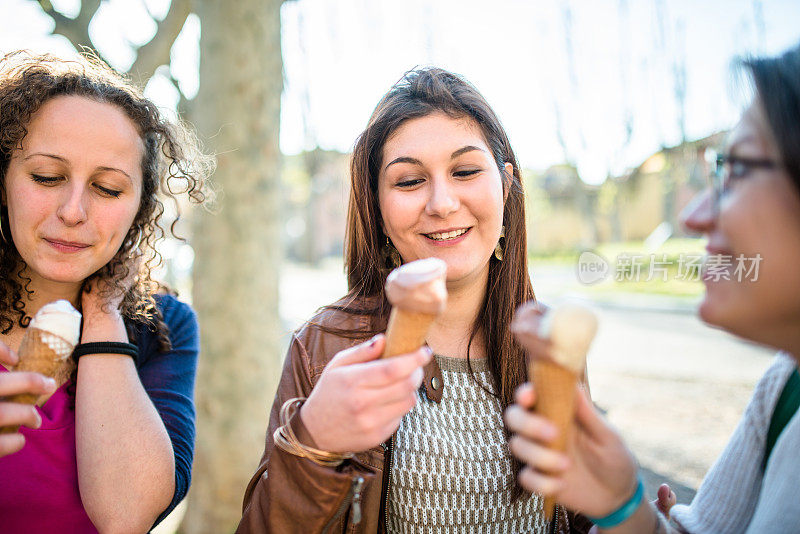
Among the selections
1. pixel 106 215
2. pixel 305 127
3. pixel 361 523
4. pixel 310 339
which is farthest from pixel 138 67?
pixel 305 127

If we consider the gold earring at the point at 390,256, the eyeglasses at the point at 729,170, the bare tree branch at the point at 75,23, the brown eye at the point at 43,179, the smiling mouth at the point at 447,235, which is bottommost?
the gold earring at the point at 390,256

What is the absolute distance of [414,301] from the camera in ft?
4.35

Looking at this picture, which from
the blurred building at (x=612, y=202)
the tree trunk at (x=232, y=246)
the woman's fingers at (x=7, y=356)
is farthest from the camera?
the blurred building at (x=612, y=202)

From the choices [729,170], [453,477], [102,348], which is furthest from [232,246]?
[729,170]

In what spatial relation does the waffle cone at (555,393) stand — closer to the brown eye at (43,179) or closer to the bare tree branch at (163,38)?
the brown eye at (43,179)

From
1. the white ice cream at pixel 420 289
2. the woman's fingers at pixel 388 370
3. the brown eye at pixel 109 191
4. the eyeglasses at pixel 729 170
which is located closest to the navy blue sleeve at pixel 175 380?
the brown eye at pixel 109 191

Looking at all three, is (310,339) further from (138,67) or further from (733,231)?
(138,67)

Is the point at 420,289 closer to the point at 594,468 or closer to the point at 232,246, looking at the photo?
the point at 594,468

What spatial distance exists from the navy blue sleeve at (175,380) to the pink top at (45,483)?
1.01 ft

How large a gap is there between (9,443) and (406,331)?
1.02 metres

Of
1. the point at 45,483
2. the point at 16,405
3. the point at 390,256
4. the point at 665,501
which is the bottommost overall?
the point at 665,501

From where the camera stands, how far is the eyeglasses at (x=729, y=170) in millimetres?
1258

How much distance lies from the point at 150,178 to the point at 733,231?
2147 mm

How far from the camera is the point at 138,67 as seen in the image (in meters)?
5.25
